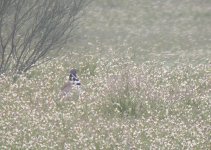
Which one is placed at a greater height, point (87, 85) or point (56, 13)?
point (56, 13)

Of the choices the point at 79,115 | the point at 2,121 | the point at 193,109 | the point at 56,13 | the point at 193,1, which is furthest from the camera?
the point at 193,1

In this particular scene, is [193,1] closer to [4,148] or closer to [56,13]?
[56,13]

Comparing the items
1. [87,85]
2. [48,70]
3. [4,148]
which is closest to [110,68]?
[48,70]

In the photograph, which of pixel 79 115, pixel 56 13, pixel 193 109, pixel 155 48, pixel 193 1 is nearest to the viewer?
pixel 79 115

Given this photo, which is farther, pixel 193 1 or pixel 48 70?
pixel 193 1

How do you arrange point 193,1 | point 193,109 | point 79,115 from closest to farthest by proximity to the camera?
point 79,115, point 193,109, point 193,1

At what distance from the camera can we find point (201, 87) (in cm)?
1586

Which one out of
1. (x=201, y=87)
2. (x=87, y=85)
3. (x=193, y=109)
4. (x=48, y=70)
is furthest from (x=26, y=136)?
(x=48, y=70)

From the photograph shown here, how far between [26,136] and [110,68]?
7.97 m

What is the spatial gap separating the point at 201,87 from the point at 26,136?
6.25 m

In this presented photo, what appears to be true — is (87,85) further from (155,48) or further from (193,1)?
(193,1)

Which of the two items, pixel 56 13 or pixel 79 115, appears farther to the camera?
pixel 56 13

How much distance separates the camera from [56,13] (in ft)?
57.9

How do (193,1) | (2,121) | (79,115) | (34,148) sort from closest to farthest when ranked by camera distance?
(34,148), (2,121), (79,115), (193,1)
